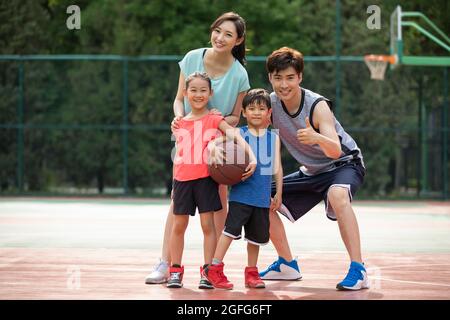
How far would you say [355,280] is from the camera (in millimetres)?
5820

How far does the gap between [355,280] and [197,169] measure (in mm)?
1194

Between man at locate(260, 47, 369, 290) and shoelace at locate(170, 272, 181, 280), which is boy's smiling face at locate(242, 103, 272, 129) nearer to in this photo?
man at locate(260, 47, 369, 290)

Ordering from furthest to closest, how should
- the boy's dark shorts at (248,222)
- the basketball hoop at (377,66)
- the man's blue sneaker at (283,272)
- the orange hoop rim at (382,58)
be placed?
the basketball hoop at (377,66), the orange hoop rim at (382,58), the man's blue sneaker at (283,272), the boy's dark shorts at (248,222)

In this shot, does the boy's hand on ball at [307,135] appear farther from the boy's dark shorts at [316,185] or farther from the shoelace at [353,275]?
the shoelace at [353,275]

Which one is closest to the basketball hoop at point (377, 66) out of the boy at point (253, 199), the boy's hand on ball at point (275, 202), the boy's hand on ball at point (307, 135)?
the boy's hand on ball at point (275, 202)

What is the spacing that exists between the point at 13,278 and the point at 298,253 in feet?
9.10

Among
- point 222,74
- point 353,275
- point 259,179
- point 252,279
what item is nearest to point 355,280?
point 353,275

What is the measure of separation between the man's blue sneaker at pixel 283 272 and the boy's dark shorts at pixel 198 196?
2.46ft

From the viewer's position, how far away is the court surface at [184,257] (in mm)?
5660

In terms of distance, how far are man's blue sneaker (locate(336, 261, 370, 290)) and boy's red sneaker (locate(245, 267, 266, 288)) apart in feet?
1.59

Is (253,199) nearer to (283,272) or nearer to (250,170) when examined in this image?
(250,170)

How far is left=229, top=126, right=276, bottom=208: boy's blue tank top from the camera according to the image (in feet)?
19.4
